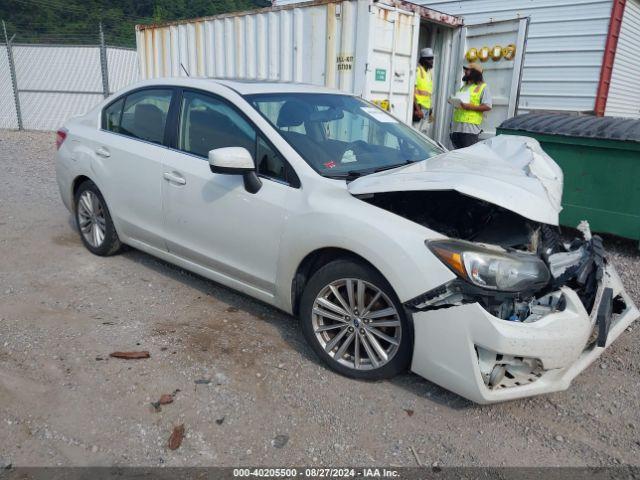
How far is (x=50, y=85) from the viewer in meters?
15.2

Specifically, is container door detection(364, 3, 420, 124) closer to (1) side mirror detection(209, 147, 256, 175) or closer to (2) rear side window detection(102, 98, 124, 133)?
(2) rear side window detection(102, 98, 124, 133)

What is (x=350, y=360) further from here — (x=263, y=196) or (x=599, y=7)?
(x=599, y=7)

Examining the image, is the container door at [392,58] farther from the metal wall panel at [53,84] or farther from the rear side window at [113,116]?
the metal wall panel at [53,84]

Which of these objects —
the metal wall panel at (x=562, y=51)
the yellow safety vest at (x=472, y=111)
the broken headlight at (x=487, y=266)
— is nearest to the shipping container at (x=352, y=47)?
the yellow safety vest at (x=472, y=111)

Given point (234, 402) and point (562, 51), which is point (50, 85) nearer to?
point (562, 51)

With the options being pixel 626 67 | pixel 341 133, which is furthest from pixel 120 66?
pixel 341 133

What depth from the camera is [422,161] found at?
140 inches

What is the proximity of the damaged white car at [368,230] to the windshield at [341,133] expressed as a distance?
0.05 feet

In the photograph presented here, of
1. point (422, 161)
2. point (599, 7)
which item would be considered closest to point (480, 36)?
point (599, 7)

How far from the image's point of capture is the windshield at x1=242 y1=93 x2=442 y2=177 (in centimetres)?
335

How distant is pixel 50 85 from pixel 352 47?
12.0m

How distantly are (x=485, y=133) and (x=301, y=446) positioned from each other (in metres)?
6.47

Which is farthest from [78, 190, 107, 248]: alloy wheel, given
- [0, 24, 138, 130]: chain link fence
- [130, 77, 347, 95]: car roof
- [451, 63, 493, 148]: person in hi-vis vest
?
[0, 24, 138, 130]: chain link fence

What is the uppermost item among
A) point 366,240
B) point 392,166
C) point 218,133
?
point 218,133
